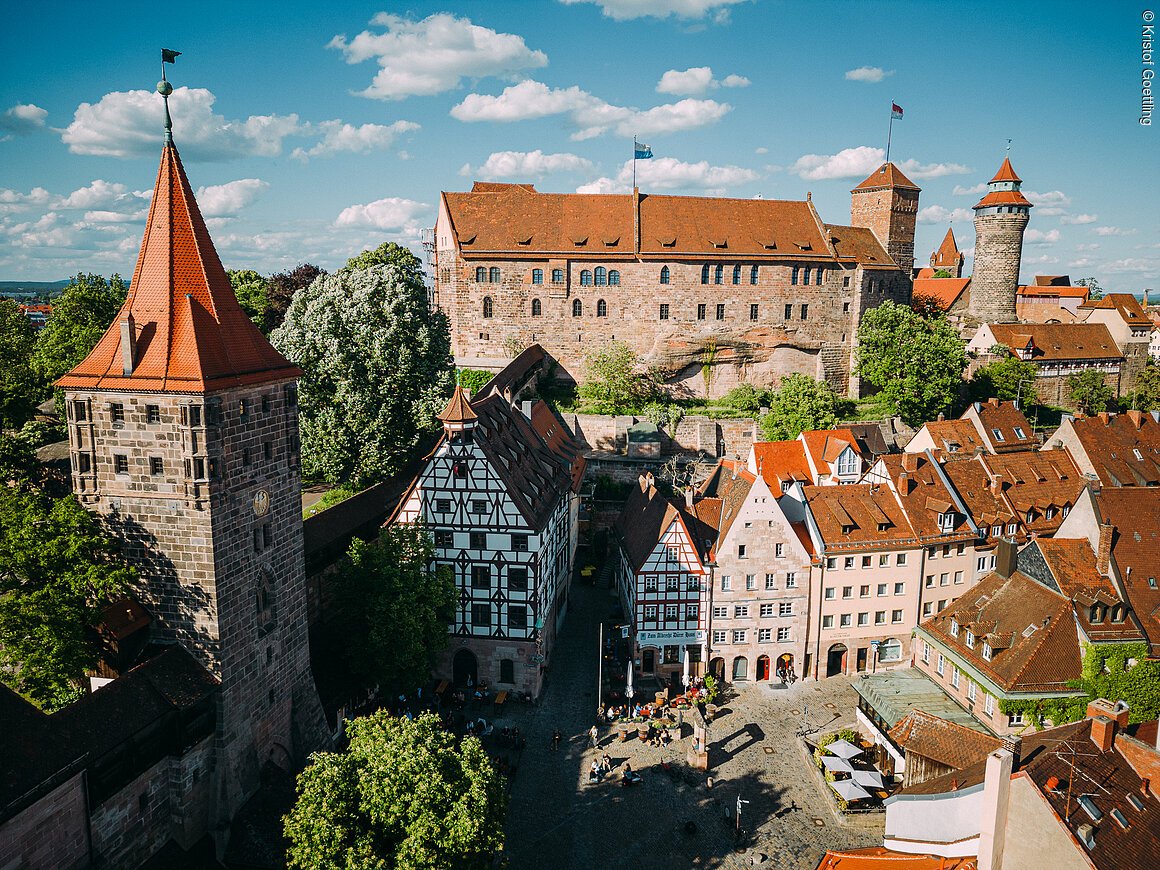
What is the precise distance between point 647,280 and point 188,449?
42768mm

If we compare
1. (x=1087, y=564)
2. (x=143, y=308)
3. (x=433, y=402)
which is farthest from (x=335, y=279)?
(x=1087, y=564)

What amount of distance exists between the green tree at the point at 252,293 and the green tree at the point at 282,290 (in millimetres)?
318

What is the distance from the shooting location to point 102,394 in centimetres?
1950

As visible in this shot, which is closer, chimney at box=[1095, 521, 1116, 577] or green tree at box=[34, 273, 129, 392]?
chimney at box=[1095, 521, 1116, 577]

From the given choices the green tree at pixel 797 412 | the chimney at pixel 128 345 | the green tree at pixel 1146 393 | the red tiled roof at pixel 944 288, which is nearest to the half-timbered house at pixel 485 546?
the chimney at pixel 128 345

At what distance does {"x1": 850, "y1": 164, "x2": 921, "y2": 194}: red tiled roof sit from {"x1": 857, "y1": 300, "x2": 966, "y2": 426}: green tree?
45.3 feet

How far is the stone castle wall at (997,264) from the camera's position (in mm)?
69750

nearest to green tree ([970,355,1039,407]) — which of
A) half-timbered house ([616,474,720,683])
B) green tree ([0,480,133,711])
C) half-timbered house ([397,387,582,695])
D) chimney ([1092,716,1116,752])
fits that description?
half-timbered house ([616,474,720,683])

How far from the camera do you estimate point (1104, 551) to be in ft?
99.1

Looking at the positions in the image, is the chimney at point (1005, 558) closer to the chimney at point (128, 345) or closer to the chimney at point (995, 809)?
the chimney at point (995, 809)

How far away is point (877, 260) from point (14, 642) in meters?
60.8

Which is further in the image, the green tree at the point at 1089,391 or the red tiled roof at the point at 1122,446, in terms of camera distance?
the green tree at the point at 1089,391

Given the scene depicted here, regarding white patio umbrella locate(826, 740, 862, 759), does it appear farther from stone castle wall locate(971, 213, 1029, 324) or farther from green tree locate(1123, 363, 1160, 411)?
stone castle wall locate(971, 213, 1029, 324)

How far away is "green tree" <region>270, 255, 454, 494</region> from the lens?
121 ft
